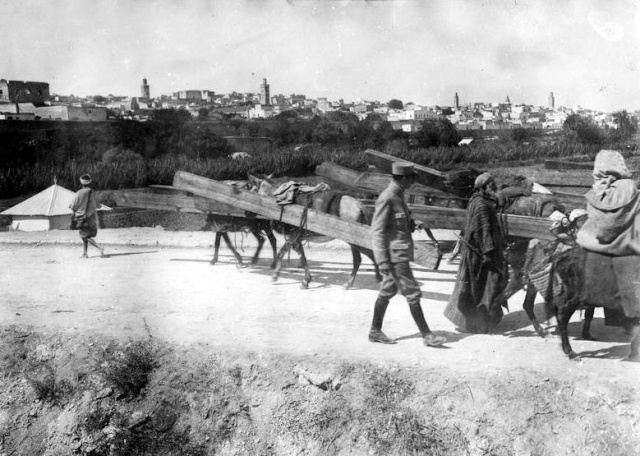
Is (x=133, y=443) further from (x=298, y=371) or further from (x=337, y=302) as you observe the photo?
(x=337, y=302)

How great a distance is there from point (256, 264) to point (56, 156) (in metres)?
34.5

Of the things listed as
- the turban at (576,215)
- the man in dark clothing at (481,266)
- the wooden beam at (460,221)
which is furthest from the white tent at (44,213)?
the turban at (576,215)

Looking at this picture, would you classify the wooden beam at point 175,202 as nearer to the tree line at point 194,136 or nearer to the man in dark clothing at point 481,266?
the man in dark clothing at point 481,266

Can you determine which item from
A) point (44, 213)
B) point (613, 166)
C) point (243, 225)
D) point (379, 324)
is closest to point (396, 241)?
point (379, 324)

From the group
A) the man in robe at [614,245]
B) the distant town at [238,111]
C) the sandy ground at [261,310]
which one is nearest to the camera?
the man in robe at [614,245]

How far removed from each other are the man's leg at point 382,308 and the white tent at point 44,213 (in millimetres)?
11853

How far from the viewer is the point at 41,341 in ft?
24.2

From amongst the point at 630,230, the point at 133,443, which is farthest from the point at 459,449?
the point at 133,443

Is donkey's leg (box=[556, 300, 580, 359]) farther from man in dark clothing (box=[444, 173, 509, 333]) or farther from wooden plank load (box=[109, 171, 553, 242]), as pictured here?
wooden plank load (box=[109, 171, 553, 242])

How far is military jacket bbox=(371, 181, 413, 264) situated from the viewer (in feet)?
20.9

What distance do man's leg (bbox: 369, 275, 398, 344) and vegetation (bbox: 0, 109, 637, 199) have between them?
2393 cm

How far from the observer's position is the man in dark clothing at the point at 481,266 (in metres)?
6.61

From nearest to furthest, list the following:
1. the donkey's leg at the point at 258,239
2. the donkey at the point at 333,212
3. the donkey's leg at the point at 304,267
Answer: the donkey at the point at 333,212, the donkey's leg at the point at 304,267, the donkey's leg at the point at 258,239

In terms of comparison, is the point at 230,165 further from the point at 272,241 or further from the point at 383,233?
the point at 383,233
